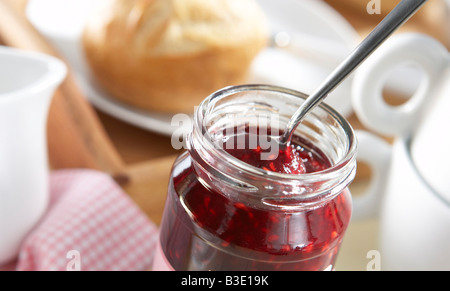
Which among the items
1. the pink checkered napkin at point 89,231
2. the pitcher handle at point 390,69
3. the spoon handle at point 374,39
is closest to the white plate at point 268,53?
the pink checkered napkin at point 89,231

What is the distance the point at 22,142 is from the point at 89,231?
0.10m

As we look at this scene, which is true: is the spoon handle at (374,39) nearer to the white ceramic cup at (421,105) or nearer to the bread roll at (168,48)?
the white ceramic cup at (421,105)

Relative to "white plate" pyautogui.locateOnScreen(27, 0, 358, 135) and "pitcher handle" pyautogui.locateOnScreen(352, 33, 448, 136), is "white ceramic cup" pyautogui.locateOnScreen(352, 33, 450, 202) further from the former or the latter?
"white plate" pyautogui.locateOnScreen(27, 0, 358, 135)

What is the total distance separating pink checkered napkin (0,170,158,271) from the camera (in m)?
0.51

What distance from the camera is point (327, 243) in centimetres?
37

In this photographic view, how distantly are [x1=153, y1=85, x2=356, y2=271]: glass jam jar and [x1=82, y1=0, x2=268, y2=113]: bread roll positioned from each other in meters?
0.35

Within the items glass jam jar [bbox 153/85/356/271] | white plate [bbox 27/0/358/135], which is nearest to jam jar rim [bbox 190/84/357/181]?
glass jam jar [bbox 153/85/356/271]

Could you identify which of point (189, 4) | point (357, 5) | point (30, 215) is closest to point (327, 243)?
point (30, 215)

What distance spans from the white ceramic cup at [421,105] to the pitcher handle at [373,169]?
0.11 feet

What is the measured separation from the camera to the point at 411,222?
470 mm

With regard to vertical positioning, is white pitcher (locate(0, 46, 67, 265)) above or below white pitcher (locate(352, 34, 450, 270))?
below

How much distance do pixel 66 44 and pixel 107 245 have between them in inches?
17.1

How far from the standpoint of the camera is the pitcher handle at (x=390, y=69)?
48 cm

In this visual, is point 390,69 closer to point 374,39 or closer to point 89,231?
point 374,39
